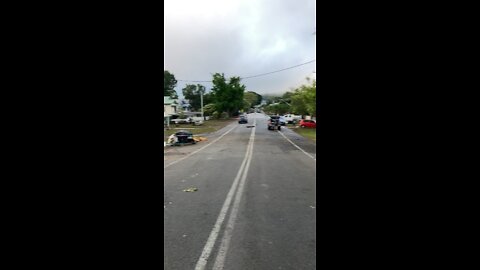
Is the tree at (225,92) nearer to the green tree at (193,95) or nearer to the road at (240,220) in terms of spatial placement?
the green tree at (193,95)

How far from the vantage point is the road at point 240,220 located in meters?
4.61

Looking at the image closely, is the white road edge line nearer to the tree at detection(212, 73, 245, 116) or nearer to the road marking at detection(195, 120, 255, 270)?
the road marking at detection(195, 120, 255, 270)

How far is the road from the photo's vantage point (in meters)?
4.61

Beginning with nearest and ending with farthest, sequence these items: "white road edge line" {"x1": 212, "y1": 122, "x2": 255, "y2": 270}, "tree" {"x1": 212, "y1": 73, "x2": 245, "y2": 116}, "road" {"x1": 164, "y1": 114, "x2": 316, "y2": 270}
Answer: "white road edge line" {"x1": 212, "y1": 122, "x2": 255, "y2": 270} → "road" {"x1": 164, "y1": 114, "x2": 316, "y2": 270} → "tree" {"x1": 212, "y1": 73, "x2": 245, "y2": 116}

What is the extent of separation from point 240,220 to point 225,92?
67.6 meters

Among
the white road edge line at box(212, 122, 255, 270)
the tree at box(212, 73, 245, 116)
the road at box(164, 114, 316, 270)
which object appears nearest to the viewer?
the white road edge line at box(212, 122, 255, 270)

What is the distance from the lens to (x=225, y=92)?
240ft

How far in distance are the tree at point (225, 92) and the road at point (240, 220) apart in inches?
2389

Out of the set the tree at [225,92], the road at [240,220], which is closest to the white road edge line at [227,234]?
the road at [240,220]

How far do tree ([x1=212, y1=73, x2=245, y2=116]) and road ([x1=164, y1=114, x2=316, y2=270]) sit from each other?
60692 millimetres

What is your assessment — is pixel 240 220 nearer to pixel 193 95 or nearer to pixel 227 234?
pixel 227 234

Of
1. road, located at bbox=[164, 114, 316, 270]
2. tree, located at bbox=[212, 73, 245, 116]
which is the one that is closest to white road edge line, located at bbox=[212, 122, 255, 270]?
road, located at bbox=[164, 114, 316, 270]
